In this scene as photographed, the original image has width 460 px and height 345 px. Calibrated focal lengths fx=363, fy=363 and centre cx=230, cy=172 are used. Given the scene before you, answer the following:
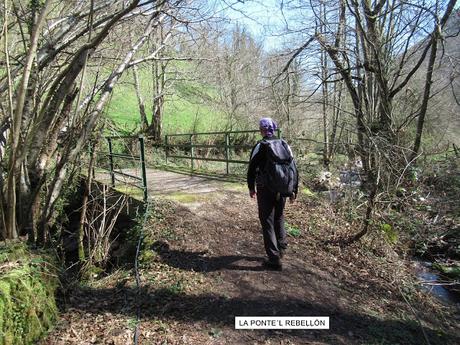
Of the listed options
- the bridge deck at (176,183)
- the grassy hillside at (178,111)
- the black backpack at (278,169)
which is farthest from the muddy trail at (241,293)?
the grassy hillside at (178,111)

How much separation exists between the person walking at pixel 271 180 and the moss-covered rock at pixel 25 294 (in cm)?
246

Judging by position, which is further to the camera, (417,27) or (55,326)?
(417,27)

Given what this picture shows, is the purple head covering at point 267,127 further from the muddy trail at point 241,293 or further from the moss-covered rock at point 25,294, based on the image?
the moss-covered rock at point 25,294

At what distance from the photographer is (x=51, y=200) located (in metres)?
4.28

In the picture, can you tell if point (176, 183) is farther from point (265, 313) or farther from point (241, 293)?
point (265, 313)

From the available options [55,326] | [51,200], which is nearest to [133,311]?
[55,326]

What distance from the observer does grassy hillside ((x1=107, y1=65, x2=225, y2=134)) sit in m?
18.5

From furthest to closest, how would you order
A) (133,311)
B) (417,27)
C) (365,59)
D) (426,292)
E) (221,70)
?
(221,70), (365,59), (417,27), (426,292), (133,311)

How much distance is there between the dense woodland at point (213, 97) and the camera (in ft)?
13.6

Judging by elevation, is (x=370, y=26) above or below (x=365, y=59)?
above

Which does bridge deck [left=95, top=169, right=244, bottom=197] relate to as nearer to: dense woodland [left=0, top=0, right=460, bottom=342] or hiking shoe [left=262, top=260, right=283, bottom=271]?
dense woodland [left=0, top=0, right=460, bottom=342]

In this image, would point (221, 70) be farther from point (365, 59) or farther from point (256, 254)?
point (256, 254)

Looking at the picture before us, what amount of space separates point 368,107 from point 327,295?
23.9 feet

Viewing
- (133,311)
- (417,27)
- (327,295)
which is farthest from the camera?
(417,27)
